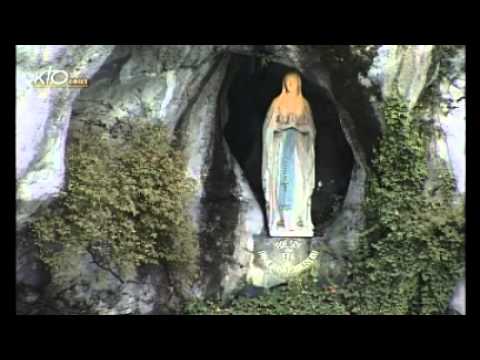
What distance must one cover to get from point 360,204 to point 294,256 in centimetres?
86

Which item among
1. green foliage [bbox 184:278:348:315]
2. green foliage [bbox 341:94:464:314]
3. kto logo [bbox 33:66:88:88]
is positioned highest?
kto logo [bbox 33:66:88:88]

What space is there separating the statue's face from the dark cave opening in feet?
0.32

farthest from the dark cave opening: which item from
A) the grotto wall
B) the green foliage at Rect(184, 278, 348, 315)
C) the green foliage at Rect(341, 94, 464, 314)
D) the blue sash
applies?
the green foliage at Rect(184, 278, 348, 315)

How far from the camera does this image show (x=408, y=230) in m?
6.83

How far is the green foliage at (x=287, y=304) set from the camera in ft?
23.1

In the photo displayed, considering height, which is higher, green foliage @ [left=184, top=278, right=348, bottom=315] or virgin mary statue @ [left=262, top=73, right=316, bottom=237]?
virgin mary statue @ [left=262, top=73, right=316, bottom=237]

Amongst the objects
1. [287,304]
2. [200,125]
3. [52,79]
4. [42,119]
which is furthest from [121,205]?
[287,304]

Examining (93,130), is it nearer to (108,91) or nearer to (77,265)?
(108,91)

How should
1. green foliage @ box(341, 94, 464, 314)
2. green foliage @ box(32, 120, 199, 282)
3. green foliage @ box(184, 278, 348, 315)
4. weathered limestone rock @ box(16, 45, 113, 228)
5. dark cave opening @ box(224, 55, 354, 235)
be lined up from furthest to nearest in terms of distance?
1. dark cave opening @ box(224, 55, 354, 235)
2. green foliage @ box(184, 278, 348, 315)
3. green foliage @ box(341, 94, 464, 314)
4. green foliage @ box(32, 120, 199, 282)
5. weathered limestone rock @ box(16, 45, 113, 228)

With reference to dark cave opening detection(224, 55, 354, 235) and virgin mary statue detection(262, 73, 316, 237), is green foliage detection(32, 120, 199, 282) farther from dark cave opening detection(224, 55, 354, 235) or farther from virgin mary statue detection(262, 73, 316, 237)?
virgin mary statue detection(262, 73, 316, 237)

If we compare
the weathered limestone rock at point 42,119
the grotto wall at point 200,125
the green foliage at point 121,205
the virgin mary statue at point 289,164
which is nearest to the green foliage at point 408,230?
the grotto wall at point 200,125

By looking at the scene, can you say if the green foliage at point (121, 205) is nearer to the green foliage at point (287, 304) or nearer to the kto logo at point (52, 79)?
the kto logo at point (52, 79)

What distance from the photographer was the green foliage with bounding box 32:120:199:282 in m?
6.68

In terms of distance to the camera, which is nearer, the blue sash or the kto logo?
the kto logo
